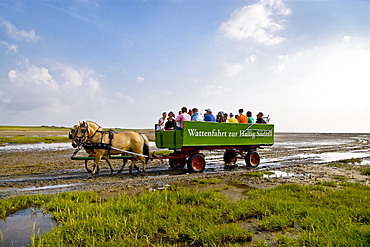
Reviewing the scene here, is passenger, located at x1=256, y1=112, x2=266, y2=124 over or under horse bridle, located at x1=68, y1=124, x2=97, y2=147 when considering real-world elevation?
over

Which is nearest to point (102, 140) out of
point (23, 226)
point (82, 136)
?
point (82, 136)

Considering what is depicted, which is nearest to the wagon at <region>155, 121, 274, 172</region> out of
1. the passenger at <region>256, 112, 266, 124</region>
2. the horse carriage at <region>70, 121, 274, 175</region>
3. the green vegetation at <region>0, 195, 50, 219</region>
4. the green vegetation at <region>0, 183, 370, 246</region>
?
the horse carriage at <region>70, 121, 274, 175</region>

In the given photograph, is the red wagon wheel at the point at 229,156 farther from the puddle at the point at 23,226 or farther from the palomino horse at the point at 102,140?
the puddle at the point at 23,226

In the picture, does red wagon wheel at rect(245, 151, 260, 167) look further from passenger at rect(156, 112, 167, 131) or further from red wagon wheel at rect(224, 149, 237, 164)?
passenger at rect(156, 112, 167, 131)

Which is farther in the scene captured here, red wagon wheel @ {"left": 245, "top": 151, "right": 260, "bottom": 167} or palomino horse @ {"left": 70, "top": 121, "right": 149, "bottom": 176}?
red wagon wheel @ {"left": 245, "top": 151, "right": 260, "bottom": 167}

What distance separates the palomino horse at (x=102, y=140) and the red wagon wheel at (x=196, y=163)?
213 centimetres

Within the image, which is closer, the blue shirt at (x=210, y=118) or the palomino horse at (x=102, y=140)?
the palomino horse at (x=102, y=140)

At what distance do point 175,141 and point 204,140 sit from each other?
4.30ft

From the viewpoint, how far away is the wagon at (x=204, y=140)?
10359 millimetres

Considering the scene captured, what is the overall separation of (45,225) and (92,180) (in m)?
4.42

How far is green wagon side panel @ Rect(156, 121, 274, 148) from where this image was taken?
10.3m

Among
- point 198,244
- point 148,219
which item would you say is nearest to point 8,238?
point 148,219

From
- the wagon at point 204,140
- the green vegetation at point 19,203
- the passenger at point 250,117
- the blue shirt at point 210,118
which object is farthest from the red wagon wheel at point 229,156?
the green vegetation at point 19,203

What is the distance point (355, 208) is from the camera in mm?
5074
